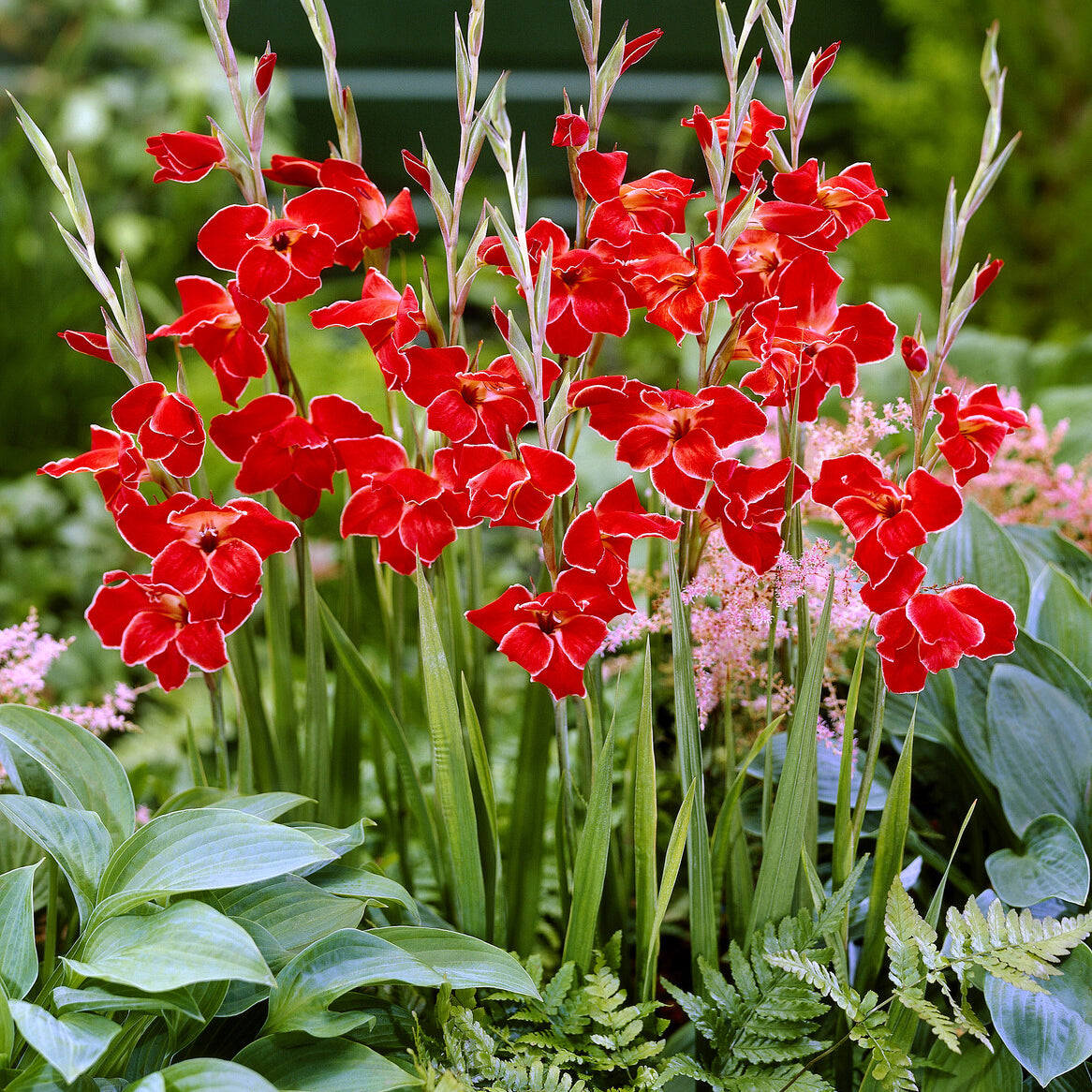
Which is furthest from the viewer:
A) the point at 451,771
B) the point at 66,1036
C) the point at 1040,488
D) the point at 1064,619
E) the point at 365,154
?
the point at 365,154

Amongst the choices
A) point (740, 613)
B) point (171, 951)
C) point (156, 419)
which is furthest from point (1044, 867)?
point (156, 419)

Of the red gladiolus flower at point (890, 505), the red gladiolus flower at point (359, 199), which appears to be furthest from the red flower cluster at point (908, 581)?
the red gladiolus flower at point (359, 199)

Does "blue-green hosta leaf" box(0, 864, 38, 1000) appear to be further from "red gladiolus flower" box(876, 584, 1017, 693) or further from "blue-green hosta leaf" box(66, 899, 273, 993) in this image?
"red gladiolus flower" box(876, 584, 1017, 693)

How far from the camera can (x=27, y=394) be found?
266 cm

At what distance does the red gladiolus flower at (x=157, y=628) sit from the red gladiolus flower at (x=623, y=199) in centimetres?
37

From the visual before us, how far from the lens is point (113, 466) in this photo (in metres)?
0.71

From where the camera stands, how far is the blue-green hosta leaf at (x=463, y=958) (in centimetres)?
66

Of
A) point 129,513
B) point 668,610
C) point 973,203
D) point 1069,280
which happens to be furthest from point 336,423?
point 1069,280

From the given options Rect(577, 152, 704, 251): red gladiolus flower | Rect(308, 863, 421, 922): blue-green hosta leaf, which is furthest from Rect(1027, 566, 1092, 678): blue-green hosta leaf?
Rect(308, 863, 421, 922): blue-green hosta leaf

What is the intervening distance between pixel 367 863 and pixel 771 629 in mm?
383

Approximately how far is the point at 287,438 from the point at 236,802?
299 mm

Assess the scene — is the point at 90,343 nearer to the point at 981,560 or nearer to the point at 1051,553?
the point at 981,560

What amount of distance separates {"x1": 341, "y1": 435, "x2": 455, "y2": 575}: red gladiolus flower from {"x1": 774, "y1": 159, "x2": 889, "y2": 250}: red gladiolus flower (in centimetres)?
31

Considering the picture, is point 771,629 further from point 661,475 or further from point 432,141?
point 432,141
